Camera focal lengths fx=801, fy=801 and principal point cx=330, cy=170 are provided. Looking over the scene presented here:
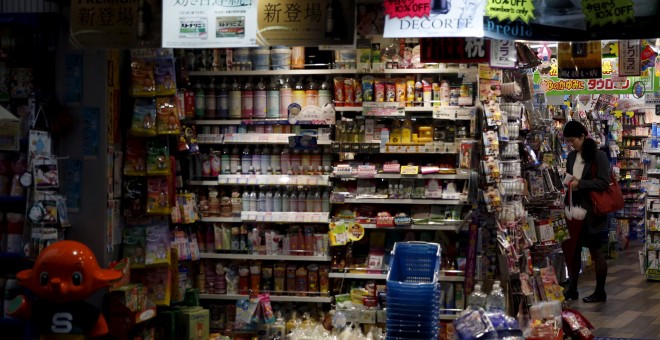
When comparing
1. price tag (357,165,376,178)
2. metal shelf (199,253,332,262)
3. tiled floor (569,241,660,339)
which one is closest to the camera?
price tag (357,165,376,178)

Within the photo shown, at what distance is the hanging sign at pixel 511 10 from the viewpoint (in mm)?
5172

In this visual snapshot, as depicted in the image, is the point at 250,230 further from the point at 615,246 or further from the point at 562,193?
the point at 615,246

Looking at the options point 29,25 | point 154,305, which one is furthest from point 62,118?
point 154,305

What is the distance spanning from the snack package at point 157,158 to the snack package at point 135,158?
5cm

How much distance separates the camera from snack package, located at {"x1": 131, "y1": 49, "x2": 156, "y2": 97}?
6.09 m

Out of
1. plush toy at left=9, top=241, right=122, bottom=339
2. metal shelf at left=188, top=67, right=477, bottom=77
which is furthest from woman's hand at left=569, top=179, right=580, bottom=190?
plush toy at left=9, top=241, right=122, bottom=339

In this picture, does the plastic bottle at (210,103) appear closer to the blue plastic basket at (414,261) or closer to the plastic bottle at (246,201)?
the plastic bottle at (246,201)

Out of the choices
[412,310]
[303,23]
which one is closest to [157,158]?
[303,23]

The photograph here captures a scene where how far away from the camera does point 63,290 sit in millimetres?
4961

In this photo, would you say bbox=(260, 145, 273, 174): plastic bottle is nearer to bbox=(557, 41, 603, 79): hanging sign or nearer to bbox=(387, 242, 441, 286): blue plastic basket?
bbox=(387, 242, 441, 286): blue plastic basket

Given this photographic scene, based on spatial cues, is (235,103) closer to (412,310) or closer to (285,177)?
(285,177)

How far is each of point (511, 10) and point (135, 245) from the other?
3.26 m

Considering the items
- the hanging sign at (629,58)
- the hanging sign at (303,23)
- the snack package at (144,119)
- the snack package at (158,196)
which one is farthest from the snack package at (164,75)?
→ the hanging sign at (629,58)

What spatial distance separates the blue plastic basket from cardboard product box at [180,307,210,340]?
6.45 feet
